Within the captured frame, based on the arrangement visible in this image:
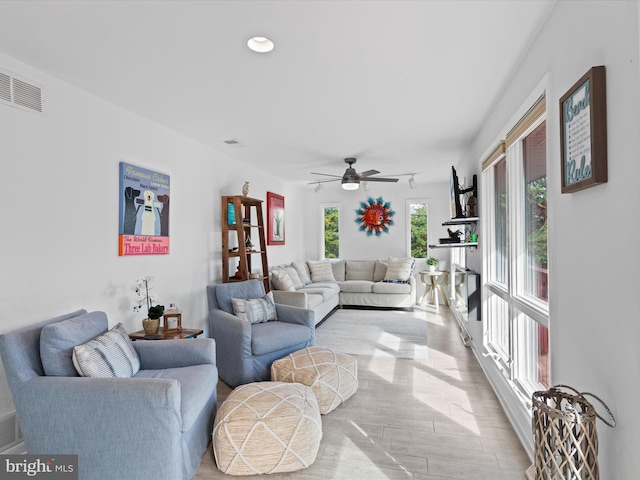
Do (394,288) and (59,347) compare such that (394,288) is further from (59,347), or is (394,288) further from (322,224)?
(59,347)

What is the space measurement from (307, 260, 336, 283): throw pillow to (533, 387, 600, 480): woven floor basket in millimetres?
5648

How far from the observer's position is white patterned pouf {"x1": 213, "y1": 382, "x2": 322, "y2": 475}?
1.96 meters

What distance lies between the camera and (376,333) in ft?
16.2

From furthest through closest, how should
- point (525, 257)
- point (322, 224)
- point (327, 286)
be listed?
point (322, 224) < point (327, 286) < point (525, 257)

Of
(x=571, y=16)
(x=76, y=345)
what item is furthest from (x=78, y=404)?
(x=571, y=16)

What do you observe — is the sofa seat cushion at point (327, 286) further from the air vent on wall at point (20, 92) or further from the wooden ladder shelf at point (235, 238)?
the air vent on wall at point (20, 92)

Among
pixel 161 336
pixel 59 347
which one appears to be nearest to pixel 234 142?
pixel 161 336

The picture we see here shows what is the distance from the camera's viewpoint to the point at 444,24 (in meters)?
1.89

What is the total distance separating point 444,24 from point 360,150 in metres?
2.62

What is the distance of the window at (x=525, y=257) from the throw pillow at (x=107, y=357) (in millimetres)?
2448

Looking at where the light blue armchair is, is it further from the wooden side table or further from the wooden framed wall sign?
the wooden framed wall sign

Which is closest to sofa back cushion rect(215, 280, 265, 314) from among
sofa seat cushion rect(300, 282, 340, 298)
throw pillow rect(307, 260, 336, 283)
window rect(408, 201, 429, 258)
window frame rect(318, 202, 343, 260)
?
sofa seat cushion rect(300, 282, 340, 298)

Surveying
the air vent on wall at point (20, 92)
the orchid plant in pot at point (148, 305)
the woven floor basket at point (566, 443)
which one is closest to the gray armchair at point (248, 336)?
the orchid plant in pot at point (148, 305)

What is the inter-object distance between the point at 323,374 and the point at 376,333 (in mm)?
2344
